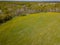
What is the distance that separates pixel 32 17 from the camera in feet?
5.27

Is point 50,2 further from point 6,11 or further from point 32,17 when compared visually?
point 6,11

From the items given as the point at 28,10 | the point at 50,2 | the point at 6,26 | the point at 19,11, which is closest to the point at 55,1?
the point at 50,2

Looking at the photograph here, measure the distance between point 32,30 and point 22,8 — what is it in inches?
14.8

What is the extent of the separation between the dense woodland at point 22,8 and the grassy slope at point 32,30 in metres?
0.08

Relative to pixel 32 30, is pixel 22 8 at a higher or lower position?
higher

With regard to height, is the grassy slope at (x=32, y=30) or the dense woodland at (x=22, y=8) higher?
the dense woodland at (x=22, y=8)

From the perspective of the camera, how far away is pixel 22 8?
1.72 m

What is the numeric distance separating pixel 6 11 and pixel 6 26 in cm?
22

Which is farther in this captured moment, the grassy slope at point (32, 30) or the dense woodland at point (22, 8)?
the dense woodland at point (22, 8)

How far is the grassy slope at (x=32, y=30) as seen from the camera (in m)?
1.40

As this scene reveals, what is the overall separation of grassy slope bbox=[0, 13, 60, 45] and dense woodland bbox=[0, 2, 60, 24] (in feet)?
0.25

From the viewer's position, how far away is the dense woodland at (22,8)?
5.52ft

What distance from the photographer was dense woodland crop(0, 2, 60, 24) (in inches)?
66.2

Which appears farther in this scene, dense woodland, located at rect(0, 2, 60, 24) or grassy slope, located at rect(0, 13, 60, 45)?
dense woodland, located at rect(0, 2, 60, 24)
